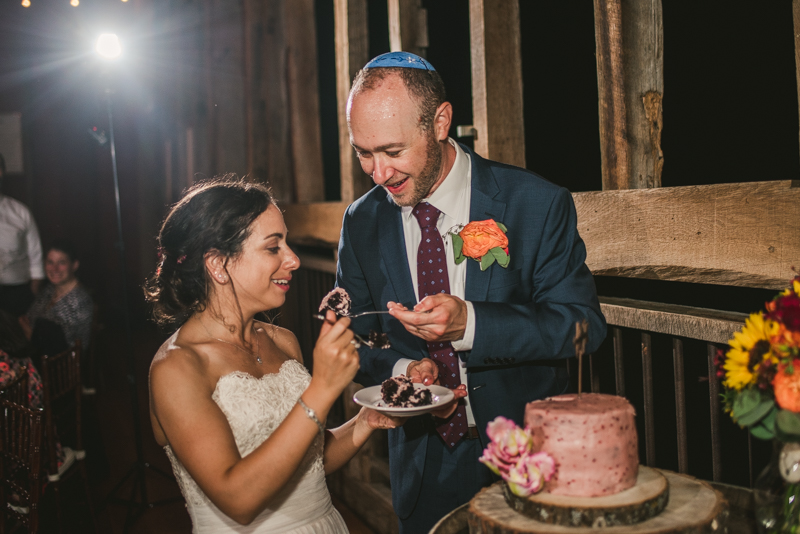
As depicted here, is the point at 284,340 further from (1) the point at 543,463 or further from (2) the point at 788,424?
(2) the point at 788,424

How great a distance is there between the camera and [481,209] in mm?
1936

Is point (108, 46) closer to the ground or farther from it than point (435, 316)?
farther from it

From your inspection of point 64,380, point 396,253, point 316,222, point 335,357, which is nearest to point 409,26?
point 316,222

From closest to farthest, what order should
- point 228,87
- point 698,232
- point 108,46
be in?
point 698,232 < point 108,46 < point 228,87

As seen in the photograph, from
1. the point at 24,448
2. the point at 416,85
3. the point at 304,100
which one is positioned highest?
the point at 304,100

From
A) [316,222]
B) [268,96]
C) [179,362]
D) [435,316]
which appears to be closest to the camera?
[435,316]

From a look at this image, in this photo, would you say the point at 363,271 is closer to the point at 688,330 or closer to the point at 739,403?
the point at 688,330

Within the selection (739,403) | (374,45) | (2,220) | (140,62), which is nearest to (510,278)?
(739,403)

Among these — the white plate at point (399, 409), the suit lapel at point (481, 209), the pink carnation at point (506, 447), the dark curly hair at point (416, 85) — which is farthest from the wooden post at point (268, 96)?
the pink carnation at point (506, 447)

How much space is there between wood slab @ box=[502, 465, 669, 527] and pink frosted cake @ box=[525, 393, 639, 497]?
0.02m

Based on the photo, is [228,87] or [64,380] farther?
[228,87]

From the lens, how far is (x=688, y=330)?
1888mm

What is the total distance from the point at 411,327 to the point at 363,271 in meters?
0.53

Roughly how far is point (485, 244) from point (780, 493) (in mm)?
974
